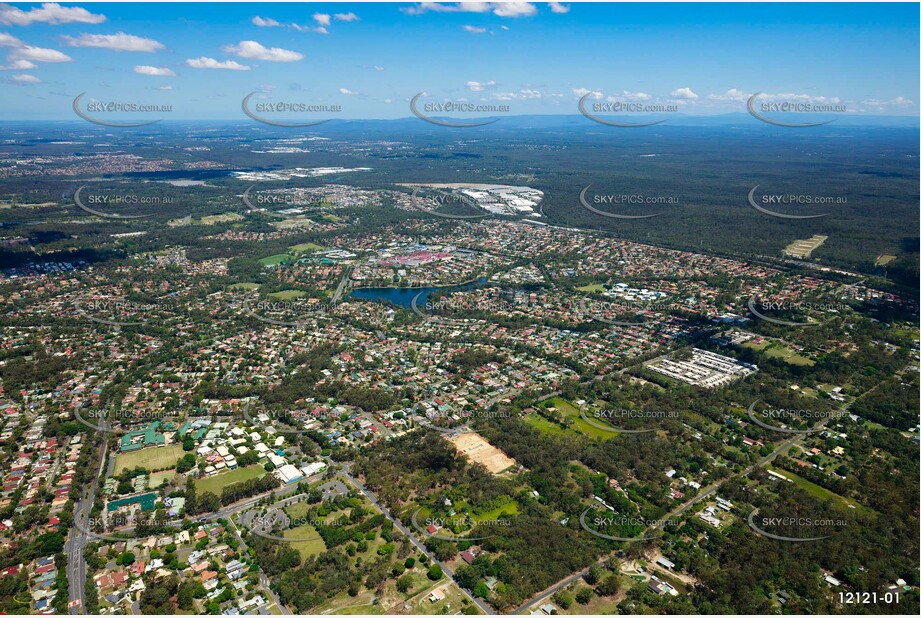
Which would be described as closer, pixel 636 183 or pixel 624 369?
pixel 624 369

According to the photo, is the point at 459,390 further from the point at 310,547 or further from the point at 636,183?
the point at 636,183

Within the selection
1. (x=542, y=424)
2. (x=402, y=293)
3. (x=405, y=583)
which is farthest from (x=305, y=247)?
(x=405, y=583)

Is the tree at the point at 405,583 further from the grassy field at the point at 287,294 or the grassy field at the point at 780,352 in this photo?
the grassy field at the point at 287,294

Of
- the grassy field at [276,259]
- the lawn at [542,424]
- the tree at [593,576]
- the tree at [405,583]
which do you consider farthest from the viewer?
the grassy field at [276,259]

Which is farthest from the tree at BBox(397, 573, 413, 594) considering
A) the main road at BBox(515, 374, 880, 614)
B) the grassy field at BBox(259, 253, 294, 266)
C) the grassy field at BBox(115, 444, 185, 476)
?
the grassy field at BBox(259, 253, 294, 266)

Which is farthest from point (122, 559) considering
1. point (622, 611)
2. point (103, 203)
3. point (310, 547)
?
point (103, 203)

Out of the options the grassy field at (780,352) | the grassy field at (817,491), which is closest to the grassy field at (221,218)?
the grassy field at (780,352)
